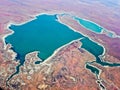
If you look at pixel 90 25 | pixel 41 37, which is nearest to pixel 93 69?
pixel 41 37

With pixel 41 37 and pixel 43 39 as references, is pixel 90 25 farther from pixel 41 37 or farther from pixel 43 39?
pixel 43 39

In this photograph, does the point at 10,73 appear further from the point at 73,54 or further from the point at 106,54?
the point at 106,54

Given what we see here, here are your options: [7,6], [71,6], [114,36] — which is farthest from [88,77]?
[71,6]

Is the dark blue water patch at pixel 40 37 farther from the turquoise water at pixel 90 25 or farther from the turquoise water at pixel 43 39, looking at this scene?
the turquoise water at pixel 90 25

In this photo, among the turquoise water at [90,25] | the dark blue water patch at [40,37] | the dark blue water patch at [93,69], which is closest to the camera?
the dark blue water patch at [93,69]

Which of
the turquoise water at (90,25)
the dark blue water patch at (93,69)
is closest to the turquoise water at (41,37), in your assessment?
the turquoise water at (90,25)

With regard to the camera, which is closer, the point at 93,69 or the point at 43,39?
the point at 93,69

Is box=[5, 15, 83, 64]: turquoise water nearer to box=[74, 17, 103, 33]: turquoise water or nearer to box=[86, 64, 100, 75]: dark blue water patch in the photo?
box=[74, 17, 103, 33]: turquoise water

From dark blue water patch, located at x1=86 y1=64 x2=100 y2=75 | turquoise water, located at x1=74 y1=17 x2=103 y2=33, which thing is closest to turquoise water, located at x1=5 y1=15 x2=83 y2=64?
turquoise water, located at x1=74 y1=17 x2=103 y2=33
